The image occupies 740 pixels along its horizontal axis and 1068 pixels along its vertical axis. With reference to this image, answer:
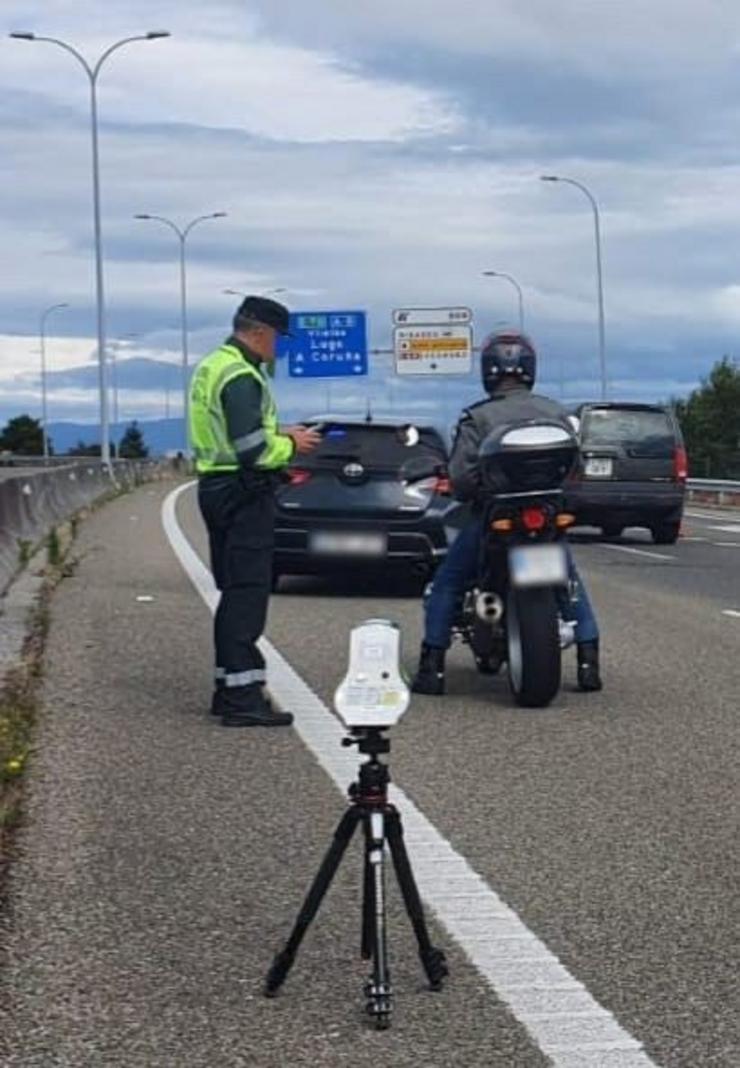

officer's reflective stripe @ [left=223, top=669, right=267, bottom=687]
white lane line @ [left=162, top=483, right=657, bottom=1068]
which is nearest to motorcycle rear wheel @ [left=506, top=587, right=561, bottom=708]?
officer's reflective stripe @ [left=223, top=669, right=267, bottom=687]

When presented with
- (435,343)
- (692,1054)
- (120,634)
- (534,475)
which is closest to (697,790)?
(534,475)

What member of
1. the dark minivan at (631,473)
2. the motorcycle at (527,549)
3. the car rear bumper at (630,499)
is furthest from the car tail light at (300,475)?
the car rear bumper at (630,499)

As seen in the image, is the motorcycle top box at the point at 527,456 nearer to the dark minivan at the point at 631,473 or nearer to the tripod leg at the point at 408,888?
the tripod leg at the point at 408,888

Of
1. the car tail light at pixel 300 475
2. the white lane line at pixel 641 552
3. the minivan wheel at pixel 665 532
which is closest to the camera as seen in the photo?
the car tail light at pixel 300 475

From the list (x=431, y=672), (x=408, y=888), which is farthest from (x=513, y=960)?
(x=431, y=672)

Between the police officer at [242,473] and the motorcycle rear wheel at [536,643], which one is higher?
the police officer at [242,473]

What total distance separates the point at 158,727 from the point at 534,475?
2.04m

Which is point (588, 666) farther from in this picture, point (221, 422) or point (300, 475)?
point (300, 475)

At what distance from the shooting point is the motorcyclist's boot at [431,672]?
10078 millimetres

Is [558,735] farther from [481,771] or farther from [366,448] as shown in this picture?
[366,448]

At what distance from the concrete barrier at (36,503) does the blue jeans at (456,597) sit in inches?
232

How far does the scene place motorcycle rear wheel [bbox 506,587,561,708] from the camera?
9477mm

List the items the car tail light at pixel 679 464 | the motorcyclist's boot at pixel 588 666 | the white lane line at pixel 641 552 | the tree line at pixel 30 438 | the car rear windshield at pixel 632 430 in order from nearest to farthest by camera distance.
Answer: the motorcyclist's boot at pixel 588 666 → the white lane line at pixel 641 552 → the car tail light at pixel 679 464 → the car rear windshield at pixel 632 430 → the tree line at pixel 30 438

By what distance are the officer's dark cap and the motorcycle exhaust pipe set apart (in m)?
1.74
